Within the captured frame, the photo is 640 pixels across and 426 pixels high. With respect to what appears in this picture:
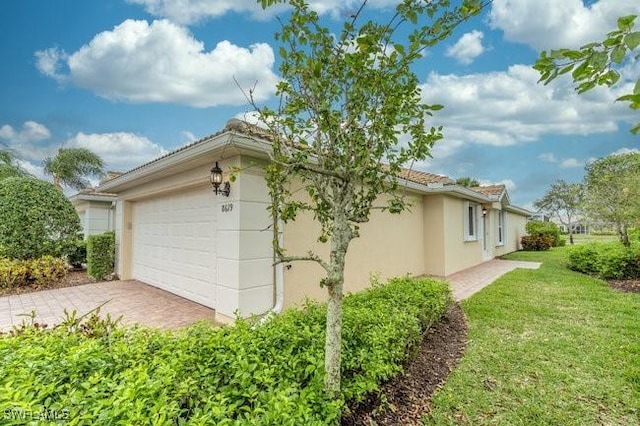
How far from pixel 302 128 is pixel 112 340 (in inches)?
108

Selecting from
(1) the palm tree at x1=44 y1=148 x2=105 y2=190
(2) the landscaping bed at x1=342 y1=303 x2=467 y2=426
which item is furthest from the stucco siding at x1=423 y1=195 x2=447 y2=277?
(1) the palm tree at x1=44 y1=148 x2=105 y2=190

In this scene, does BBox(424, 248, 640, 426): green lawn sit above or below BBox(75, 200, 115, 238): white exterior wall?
below

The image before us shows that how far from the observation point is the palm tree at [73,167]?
840 inches

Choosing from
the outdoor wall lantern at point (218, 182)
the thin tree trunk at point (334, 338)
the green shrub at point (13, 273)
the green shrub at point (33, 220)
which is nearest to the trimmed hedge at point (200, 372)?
the thin tree trunk at point (334, 338)

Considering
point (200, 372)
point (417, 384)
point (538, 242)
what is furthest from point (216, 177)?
point (538, 242)

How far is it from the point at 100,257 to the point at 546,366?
41.1 feet

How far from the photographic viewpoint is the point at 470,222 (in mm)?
14711

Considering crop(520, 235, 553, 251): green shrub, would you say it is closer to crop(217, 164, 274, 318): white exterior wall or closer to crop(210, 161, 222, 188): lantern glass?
crop(217, 164, 274, 318): white exterior wall

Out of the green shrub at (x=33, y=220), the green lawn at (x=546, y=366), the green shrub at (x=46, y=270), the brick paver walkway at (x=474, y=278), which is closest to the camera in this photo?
the green lawn at (x=546, y=366)

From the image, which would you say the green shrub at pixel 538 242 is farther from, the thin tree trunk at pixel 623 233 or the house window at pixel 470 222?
the house window at pixel 470 222

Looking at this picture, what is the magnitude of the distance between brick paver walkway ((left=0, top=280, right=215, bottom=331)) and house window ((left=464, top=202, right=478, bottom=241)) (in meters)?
11.0

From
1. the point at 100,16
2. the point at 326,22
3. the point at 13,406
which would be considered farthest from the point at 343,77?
the point at 100,16

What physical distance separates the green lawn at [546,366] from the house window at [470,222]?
19.9ft

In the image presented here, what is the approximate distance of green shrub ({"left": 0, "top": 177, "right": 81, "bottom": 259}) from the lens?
35.5 ft
